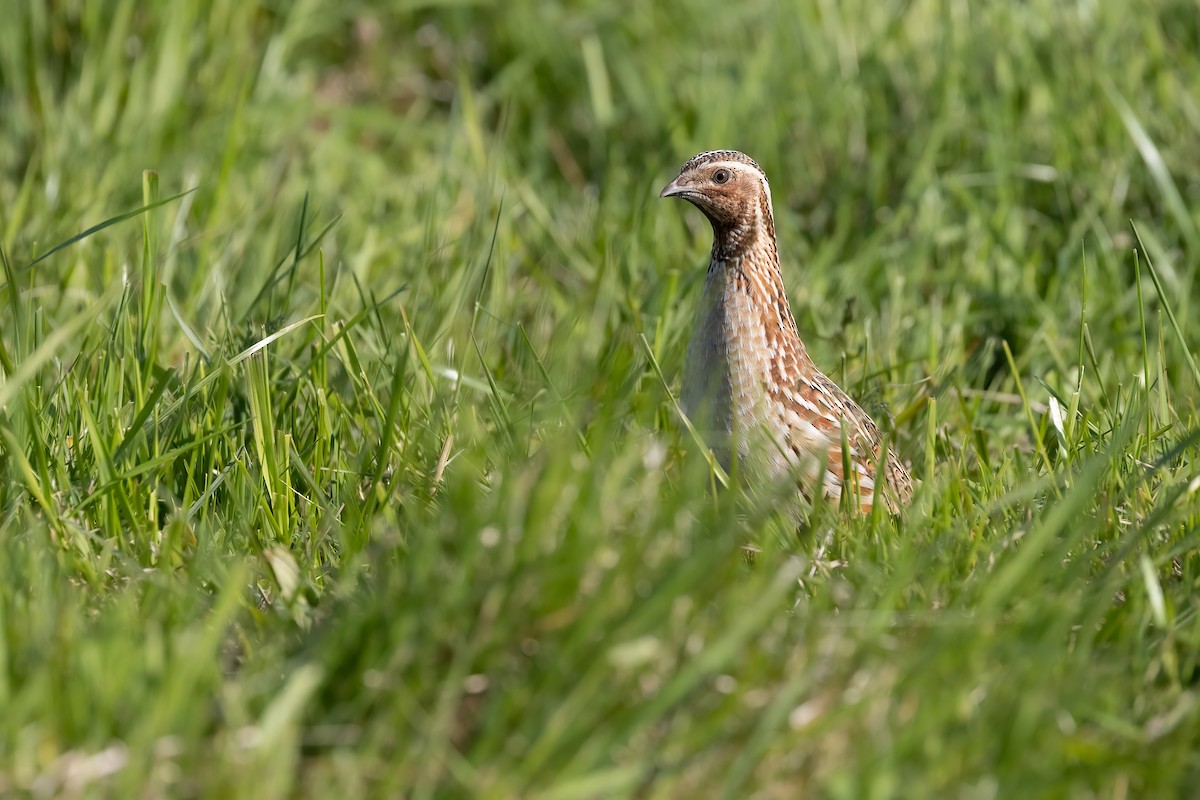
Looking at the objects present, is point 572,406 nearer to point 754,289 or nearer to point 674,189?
point 754,289

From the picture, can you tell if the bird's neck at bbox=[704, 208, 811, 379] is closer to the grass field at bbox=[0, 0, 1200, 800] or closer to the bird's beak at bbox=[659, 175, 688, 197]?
the bird's beak at bbox=[659, 175, 688, 197]

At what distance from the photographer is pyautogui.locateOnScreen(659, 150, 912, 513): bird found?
4.39 m

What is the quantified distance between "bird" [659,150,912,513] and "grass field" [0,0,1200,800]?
18cm

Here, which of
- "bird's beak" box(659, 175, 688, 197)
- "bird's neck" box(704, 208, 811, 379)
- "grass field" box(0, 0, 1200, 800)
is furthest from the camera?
"bird's beak" box(659, 175, 688, 197)

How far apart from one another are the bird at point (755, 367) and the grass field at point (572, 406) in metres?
0.18

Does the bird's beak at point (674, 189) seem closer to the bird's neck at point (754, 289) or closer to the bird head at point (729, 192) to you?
the bird head at point (729, 192)

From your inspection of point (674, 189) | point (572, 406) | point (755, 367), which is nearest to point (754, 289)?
point (755, 367)

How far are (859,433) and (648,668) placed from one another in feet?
6.59

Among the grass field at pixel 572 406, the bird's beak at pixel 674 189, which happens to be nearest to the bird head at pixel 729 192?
the bird's beak at pixel 674 189

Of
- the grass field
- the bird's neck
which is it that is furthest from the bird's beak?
the grass field

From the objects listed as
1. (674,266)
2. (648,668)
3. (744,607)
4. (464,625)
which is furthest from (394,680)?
(674,266)

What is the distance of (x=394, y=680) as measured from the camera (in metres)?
2.69

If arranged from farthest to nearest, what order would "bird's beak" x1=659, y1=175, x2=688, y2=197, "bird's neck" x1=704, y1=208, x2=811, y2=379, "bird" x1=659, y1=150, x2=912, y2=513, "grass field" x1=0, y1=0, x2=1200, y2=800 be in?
"bird's beak" x1=659, y1=175, x2=688, y2=197 → "bird's neck" x1=704, y1=208, x2=811, y2=379 → "bird" x1=659, y1=150, x2=912, y2=513 → "grass field" x1=0, y1=0, x2=1200, y2=800

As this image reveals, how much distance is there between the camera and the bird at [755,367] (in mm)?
4395
